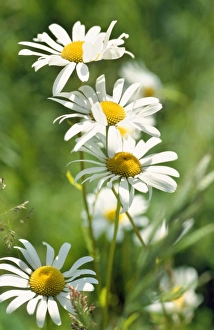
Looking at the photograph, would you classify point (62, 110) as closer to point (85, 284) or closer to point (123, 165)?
point (123, 165)

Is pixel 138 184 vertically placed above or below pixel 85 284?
above

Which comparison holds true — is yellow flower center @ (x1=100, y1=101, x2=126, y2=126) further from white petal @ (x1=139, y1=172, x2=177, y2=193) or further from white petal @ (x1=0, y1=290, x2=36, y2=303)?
white petal @ (x1=0, y1=290, x2=36, y2=303)

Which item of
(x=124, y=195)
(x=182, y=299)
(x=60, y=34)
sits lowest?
(x=182, y=299)

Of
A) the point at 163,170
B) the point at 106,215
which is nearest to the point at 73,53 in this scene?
the point at 163,170

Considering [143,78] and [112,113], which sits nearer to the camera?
[112,113]

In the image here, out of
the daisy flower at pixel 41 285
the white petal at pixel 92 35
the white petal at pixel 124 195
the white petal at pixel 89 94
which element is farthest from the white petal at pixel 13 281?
the white petal at pixel 92 35

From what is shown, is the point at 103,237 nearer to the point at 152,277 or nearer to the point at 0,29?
the point at 0,29

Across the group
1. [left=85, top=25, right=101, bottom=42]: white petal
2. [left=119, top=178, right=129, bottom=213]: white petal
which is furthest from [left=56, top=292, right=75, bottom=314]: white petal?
[left=85, top=25, right=101, bottom=42]: white petal
